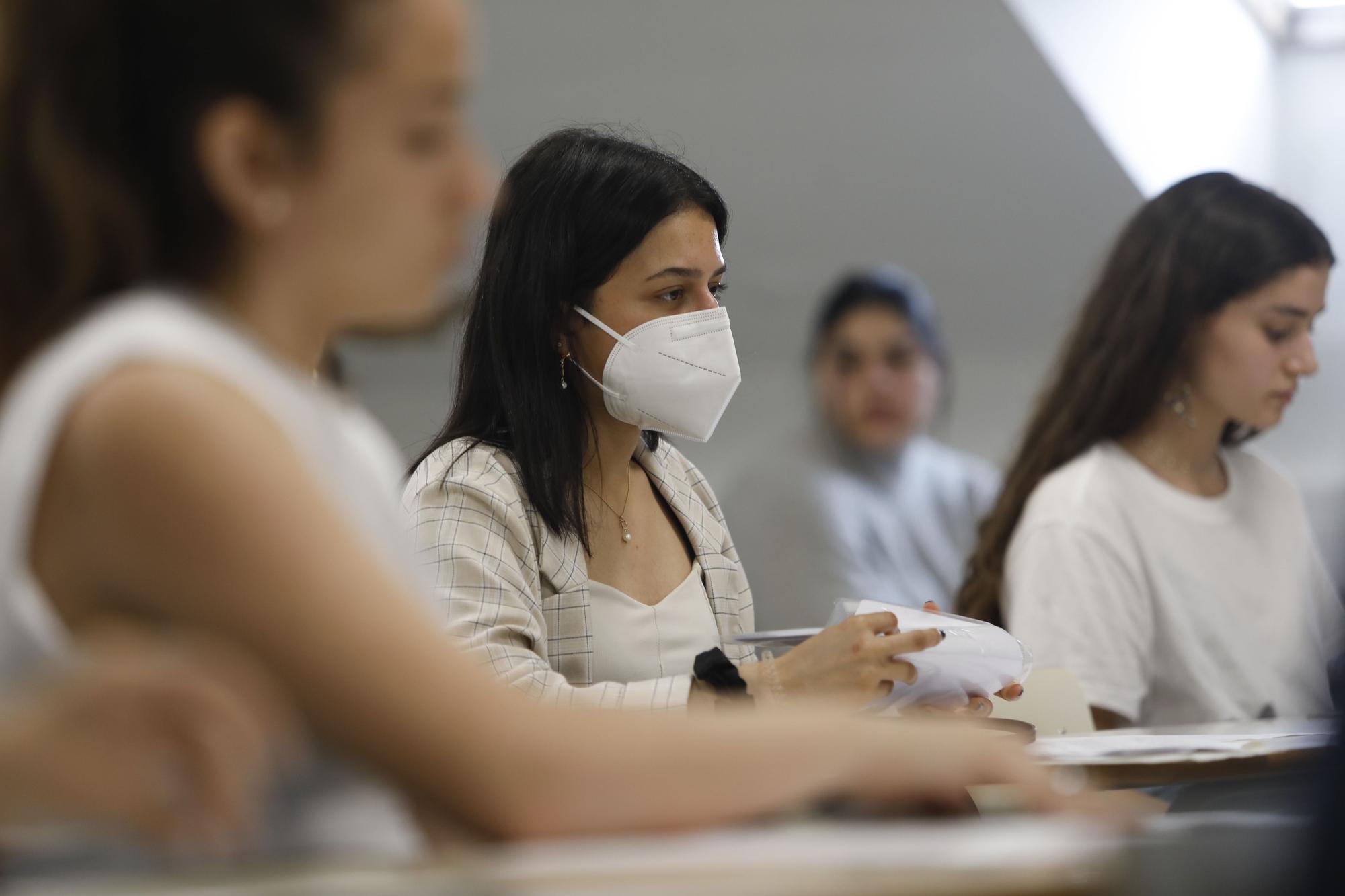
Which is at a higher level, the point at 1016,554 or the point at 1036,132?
the point at 1036,132

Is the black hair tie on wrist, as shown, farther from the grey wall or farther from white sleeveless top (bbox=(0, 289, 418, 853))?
the grey wall

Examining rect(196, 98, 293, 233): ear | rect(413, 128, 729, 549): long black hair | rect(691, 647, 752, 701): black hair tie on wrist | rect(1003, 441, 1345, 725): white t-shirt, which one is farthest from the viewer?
rect(1003, 441, 1345, 725): white t-shirt

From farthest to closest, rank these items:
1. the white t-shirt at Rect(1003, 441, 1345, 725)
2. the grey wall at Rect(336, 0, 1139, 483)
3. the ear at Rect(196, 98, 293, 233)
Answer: the grey wall at Rect(336, 0, 1139, 483)
the white t-shirt at Rect(1003, 441, 1345, 725)
the ear at Rect(196, 98, 293, 233)

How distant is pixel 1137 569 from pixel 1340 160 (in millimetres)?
3002

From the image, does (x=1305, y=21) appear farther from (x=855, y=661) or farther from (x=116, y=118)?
(x=116, y=118)

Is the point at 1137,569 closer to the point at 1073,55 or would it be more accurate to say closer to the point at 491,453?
the point at 491,453

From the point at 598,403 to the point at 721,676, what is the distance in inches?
22.1

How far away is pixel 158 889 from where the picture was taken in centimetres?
59

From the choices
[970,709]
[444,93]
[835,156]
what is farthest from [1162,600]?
[835,156]

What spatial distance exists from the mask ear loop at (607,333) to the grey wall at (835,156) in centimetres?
250

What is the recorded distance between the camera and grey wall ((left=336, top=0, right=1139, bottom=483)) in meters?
4.74

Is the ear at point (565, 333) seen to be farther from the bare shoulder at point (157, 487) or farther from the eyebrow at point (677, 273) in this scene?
the bare shoulder at point (157, 487)

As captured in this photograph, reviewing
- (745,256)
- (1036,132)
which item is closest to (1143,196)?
(1036,132)

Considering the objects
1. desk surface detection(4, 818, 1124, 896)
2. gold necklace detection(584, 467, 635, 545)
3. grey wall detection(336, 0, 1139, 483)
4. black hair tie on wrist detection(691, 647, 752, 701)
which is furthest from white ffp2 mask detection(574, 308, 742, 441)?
grey wall detection(336, 0, 1139, 483)
